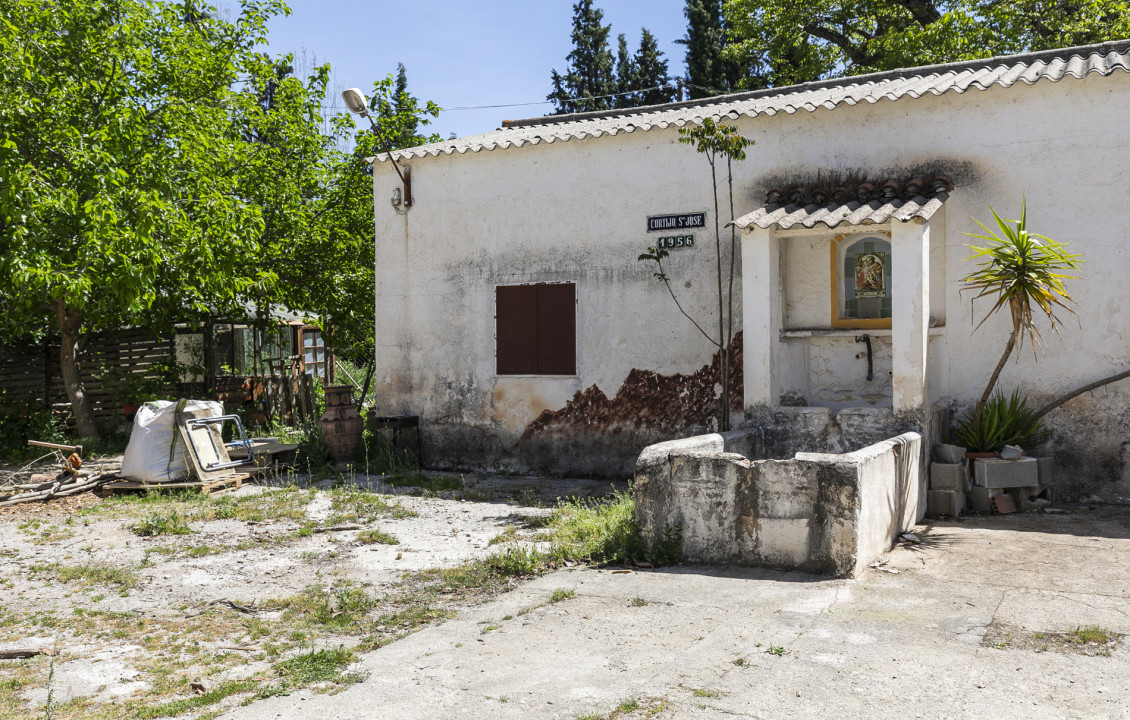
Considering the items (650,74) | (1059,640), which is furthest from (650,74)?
(1059,640)

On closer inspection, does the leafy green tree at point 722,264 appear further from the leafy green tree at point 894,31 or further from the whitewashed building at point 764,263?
the leafy green tree at point 894,31

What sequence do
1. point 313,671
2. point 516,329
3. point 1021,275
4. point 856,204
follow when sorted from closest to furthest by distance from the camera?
point 313,671 < point 1021,275 < point 856,204 < point 516,329

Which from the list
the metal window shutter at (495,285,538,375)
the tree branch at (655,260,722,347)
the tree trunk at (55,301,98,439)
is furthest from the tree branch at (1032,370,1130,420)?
the tree trunk at (55,301,98,439)

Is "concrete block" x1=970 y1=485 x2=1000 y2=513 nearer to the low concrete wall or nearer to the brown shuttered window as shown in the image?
the low concrete wall

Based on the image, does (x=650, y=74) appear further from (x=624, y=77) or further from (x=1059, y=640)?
(x=1059, y=640)

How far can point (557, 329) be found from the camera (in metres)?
11.1

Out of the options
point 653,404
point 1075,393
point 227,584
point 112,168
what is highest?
point 112,168

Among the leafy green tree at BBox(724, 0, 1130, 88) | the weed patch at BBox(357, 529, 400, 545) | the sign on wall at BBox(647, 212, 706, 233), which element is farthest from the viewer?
the leafy green tree at BBox(724, 0, 1130, 88)

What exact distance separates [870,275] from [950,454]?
212 centimetres

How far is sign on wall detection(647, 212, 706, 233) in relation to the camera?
10227 millimetres

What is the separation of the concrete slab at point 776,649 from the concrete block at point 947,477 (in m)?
1.41

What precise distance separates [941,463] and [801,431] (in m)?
1.25

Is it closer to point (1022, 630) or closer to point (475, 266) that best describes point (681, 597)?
point (1022, 630)

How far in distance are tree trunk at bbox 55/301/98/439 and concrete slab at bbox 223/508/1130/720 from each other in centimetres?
985
